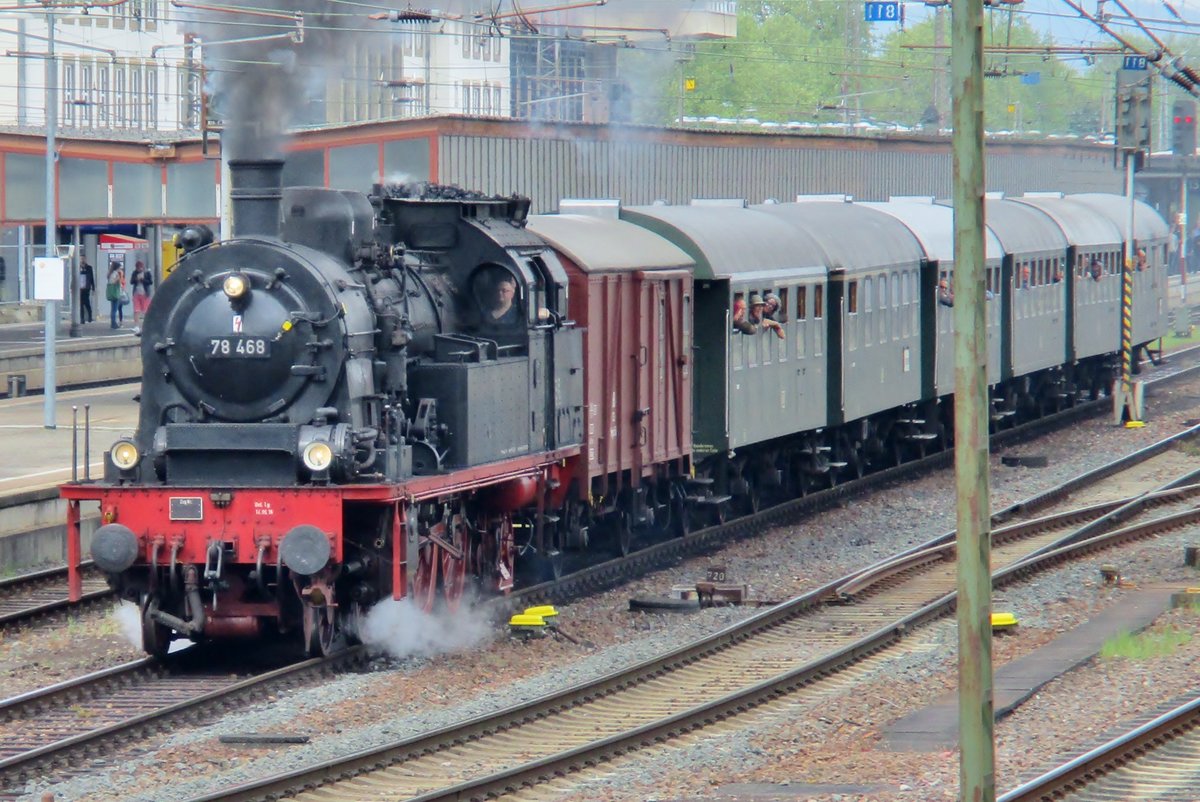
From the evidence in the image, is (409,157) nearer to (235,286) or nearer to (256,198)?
(256,198)

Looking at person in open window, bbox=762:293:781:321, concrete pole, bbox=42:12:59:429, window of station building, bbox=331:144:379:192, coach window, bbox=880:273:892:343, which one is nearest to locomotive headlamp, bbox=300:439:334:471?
person in open window, bbox=762:293:781:321

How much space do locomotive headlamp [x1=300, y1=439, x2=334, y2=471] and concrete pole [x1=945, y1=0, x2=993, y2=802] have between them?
19.3 feet

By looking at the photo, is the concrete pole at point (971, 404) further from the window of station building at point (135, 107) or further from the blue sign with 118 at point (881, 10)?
the window of station building at point (135, 107)

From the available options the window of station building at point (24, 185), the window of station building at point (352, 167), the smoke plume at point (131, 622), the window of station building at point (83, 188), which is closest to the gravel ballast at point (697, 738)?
the smoke plume at point (131, 622)

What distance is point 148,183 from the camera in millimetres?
36750

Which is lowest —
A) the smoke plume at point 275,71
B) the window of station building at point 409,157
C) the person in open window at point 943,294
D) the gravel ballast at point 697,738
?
the gravel ballast at point 697,738

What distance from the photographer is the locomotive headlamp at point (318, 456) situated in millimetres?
11867

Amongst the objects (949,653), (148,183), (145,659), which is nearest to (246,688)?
(145,659)

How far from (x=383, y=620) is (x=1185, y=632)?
242 inches

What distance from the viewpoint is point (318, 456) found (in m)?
11.9

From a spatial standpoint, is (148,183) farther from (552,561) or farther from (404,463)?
(404,463)

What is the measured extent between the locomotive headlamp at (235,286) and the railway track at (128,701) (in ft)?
Answer: 8.42

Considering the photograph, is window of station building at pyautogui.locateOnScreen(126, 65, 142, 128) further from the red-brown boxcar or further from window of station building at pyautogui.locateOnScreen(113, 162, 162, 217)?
the red-brown boxcar

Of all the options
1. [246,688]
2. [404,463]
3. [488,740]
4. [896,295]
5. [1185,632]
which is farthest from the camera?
[896,295]
